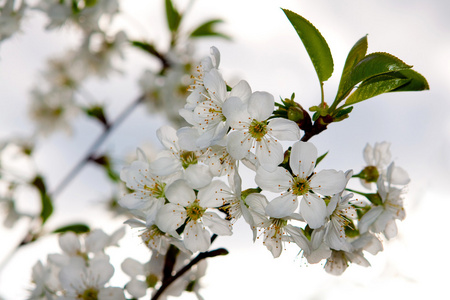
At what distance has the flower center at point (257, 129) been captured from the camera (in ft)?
3.74

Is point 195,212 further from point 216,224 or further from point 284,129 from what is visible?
point 284,129

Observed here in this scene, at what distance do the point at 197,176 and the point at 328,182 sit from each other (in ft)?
1.09

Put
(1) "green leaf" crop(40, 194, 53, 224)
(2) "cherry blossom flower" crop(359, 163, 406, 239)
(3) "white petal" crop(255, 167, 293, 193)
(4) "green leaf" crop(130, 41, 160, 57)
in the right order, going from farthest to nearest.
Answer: (4) "green leaf" crop(130, 41, 160, 57) < (1) "green leaf" crop(40, 194, 53, 224) < (2) "cherry blossom flower" crop(359, 163, 406, 239) < (3) "white petal" crop(255, 167, 293, 193)

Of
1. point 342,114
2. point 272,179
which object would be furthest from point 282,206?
point 342,114

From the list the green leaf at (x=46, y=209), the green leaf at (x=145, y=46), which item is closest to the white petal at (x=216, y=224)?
the green leaf at (x=46, y=209)

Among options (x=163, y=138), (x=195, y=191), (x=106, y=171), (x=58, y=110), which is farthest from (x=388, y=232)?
(x=58, y=110)

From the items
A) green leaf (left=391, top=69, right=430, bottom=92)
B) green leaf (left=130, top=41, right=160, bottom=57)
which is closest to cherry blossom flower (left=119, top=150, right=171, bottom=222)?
green leaf (left=391, top=69, right=430, bottom=92)

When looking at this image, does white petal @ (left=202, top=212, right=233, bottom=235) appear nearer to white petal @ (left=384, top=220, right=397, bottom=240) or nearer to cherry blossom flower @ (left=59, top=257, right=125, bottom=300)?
cherry blossom flower @ (left=59, top=257, right=125, bottom=300)

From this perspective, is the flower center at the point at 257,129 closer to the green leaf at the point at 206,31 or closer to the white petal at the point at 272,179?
the white petal at the point at 272,179

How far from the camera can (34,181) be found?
256cm

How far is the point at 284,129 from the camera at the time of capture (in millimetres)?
1128

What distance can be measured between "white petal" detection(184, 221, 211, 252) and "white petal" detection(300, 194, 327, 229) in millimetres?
271

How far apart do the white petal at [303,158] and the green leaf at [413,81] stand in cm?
31

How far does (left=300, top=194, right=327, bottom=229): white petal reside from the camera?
109cm
